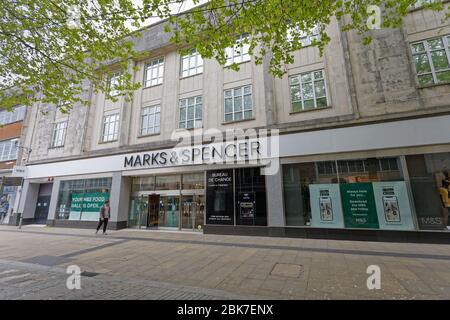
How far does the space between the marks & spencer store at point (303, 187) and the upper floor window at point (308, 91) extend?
160cm

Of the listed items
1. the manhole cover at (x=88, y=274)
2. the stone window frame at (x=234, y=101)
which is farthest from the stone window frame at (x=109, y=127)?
the manhole cover at (x=88, y=274)

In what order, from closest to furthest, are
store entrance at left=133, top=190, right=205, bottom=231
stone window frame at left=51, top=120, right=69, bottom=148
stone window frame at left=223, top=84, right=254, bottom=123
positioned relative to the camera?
stone window frame at left=223, top=84, right=254, bottom=123 → store entrance at left=133, top=190, right=205, bottom=231 → stone window frame at left=51, top=120, right=69, bottom=148

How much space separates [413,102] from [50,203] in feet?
76.5

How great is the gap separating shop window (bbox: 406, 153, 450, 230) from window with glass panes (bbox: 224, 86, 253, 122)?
7556 millimetres

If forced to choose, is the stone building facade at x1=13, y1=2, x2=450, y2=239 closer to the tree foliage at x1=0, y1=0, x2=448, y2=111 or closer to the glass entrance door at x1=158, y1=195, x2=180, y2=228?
the glass entrance door at x1=158, y1=195, x2=180, y2=228

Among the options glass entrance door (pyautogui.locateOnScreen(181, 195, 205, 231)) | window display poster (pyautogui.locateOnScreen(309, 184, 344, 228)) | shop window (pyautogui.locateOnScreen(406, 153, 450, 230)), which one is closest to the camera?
shop window (pyautogui.locateOnScreen(406, 153, 450, 230))

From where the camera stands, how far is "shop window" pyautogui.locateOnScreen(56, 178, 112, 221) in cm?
1437

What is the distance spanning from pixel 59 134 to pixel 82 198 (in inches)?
252

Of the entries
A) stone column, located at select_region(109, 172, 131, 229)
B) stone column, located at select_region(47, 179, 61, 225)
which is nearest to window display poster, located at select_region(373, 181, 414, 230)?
stone column, located at select_region(109, 172, 131, 229)

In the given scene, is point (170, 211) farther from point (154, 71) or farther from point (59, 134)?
point (59, 134)

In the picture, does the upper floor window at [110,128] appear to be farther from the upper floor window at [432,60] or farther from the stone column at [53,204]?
the upper floor window at [432,60]

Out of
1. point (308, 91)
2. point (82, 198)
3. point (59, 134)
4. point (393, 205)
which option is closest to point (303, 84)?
point (308, 91)

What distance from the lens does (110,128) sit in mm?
15461

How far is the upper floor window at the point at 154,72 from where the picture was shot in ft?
49.3
